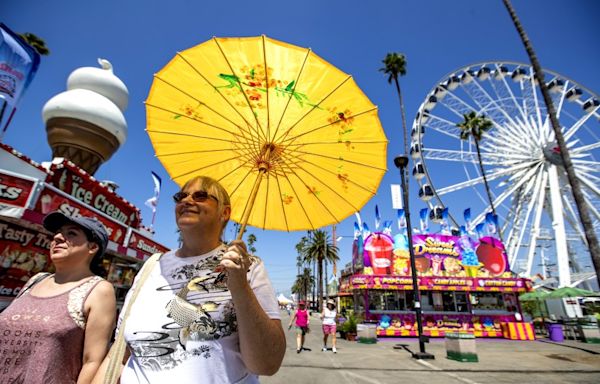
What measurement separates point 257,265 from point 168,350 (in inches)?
21.5

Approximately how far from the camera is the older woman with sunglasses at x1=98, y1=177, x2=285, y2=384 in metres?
1.21

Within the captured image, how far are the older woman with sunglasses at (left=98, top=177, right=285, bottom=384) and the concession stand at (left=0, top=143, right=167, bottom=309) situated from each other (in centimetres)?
602

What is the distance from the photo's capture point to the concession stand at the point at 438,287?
659 inches

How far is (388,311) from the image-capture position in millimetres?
16766

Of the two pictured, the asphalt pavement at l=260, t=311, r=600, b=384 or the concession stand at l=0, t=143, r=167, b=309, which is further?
the asphalt pavement at l=260, t=311, r=600, b=384

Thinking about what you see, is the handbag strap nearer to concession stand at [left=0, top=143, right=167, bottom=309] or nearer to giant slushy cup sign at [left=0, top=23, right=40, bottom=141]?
concession stand at [left=0, top=143, right=167, bottom=309]

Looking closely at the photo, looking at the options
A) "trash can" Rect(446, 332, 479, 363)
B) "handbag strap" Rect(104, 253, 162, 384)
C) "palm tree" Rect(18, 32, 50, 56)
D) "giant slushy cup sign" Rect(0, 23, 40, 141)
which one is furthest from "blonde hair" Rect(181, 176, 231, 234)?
"palm tree" Rect(18, 32, 50, 56)

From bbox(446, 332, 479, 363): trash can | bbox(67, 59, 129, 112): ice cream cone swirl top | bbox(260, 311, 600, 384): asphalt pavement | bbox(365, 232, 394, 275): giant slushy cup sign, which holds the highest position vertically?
bbox(67, 59, 129, 112): ice cream cone swirl top

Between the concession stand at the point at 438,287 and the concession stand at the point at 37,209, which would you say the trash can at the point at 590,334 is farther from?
the concession stand at the point at 37,209

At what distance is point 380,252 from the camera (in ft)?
59.5

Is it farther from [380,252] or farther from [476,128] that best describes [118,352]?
[476,128]

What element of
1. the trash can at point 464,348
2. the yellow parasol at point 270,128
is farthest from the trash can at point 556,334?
the yellow parasol at point 270,128

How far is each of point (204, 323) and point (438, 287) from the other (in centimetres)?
1913

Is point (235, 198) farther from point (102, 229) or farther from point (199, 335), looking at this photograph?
point (199, 335)
